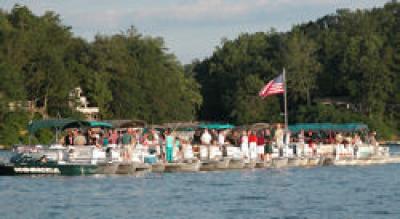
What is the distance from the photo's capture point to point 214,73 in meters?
147

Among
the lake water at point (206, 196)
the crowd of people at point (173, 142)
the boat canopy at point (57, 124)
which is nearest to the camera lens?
the lake water at point (206, 196)

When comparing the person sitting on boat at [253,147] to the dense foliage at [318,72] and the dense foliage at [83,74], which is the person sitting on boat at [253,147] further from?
the dense foliage at [318,72]

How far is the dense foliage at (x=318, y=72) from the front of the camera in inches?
5089

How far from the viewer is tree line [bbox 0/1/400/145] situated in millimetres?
114375

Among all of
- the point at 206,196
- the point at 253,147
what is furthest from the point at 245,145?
the point at 206,196

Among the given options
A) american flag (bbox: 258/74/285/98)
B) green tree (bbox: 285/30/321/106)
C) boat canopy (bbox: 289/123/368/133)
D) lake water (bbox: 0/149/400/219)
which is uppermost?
green tree (bbox: 285/30/321/106)

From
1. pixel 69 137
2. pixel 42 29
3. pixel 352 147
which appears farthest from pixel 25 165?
pixel 42 29

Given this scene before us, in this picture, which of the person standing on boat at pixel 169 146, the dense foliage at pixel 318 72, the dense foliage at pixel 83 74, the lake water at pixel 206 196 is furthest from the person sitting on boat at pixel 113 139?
the dense foliage at pixel 318 72

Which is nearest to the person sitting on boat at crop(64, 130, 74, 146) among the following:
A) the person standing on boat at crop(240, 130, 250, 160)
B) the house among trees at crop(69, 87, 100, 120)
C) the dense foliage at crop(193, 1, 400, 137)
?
the person standing on boat at crop(240, 130, 250, 160)

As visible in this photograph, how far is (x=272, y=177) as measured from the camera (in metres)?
52.0

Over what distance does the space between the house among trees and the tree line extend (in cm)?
84

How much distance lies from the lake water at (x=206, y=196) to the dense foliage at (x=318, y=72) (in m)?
72.8

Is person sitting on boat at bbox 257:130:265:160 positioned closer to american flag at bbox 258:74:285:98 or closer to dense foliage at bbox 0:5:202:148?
american flag at bbox 258:74:285:98

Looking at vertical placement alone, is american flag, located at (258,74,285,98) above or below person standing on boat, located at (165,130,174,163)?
above
